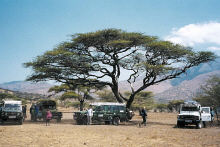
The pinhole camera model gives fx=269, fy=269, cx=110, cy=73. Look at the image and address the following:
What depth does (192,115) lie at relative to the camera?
77.3 ft

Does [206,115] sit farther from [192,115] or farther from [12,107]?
[12,107]

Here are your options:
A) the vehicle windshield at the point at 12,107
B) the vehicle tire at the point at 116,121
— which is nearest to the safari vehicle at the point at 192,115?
the vehicle tire at the point at 116,121

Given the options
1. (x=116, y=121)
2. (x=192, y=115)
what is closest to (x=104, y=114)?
(x=116, y=121)

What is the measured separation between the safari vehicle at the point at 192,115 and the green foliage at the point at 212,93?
585cm

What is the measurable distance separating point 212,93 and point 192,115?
9422mm

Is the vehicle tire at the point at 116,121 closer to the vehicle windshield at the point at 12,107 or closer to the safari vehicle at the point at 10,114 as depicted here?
the safari vehicle at the point at 10,114

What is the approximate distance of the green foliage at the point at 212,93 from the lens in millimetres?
30783

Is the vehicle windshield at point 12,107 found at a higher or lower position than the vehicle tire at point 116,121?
higher

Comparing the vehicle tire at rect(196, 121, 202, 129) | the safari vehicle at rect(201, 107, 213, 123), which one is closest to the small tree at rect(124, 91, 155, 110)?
the safari vehicle at rect(201, 107, 213, 123)

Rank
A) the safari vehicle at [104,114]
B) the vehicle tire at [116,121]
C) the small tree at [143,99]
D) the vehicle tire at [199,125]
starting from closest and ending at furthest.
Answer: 1. the vehicle tire at [199,125]
2. the safari vehicle at [104,114]
3. the vehicle tire at [116,121]
4. the small tree at [143,99]

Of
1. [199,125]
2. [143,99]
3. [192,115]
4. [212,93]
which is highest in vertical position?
[212,93]

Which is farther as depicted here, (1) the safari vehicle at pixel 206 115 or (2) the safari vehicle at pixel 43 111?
(2) the safari vehicle at pixel 43 111

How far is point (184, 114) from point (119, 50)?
34.7 ft

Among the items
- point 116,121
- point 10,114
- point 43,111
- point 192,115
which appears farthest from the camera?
point 43,111
